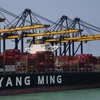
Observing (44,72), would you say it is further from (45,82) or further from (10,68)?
(10,68)

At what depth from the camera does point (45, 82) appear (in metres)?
35.2

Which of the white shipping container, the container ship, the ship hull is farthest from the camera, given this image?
the white shipping container

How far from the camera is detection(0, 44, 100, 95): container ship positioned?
32.1 m

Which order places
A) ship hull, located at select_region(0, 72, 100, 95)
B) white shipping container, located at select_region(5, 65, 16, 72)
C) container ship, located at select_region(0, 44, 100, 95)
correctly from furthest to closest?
white shipping container, located at select_region(5, 65, 16, 72)
container ship, located at select_region(0, 44, 100, 95)
ship hull, located at select_region(0, 72, 100, 95)

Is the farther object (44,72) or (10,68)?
(44,72)

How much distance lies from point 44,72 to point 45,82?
1.04 metres

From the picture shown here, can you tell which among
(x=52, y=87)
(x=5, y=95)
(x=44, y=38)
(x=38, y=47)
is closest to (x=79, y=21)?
(x=44, y=38)

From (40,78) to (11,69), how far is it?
12.2 feet

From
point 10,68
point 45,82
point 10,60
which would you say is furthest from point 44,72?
point 10,60

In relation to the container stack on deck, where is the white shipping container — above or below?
below

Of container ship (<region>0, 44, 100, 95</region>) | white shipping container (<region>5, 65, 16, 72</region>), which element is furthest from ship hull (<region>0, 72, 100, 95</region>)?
white shipping container (<region>5, 65, 16, 72</region>)

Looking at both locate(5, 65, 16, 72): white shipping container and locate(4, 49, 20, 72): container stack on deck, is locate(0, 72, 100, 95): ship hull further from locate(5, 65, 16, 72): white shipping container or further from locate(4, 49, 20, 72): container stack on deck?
locate(4, 49, 20, 72): container stack on deck

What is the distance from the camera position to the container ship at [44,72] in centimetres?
3209

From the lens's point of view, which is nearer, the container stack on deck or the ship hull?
the ship hull
